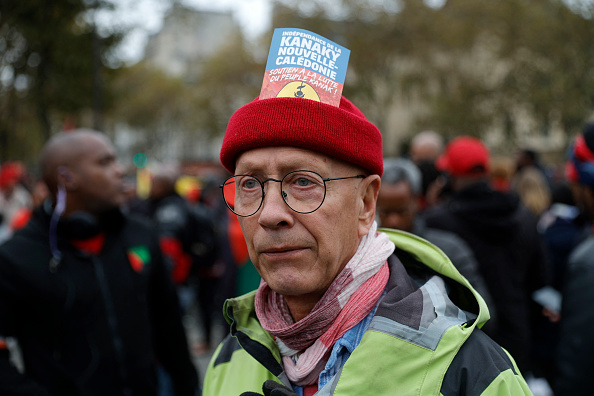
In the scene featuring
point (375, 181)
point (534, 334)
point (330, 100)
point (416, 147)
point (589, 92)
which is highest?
point (589, 92)

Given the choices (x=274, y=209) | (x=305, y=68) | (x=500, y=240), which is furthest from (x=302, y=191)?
(x=500, y=240)

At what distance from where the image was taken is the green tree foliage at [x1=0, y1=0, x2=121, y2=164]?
29.9 ft

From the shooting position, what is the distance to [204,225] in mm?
8094

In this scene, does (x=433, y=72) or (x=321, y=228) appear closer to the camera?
(x=321, y=228)

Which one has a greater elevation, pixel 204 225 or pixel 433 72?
pixel 433 72

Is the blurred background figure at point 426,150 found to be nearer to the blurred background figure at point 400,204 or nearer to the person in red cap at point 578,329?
the blurred background figure at point 400,204

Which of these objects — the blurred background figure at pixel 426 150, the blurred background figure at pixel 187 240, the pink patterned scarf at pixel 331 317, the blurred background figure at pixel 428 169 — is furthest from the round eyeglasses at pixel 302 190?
the blurred background figure at pixel 187 240

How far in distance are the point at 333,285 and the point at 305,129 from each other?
50cm

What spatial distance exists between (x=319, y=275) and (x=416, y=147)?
505 cm

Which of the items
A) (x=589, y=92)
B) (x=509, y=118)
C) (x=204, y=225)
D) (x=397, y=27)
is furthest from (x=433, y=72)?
(x=204, y=225)

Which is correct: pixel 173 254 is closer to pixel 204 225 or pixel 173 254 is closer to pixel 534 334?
pixel 204 225

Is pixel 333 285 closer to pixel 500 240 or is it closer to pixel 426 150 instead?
pixel 500 240

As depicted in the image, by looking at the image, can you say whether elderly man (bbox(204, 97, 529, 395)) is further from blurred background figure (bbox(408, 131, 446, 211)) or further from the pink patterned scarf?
blurred background figure (bbox(408, 131, 446, 211))

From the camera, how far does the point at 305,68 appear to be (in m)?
1.77
